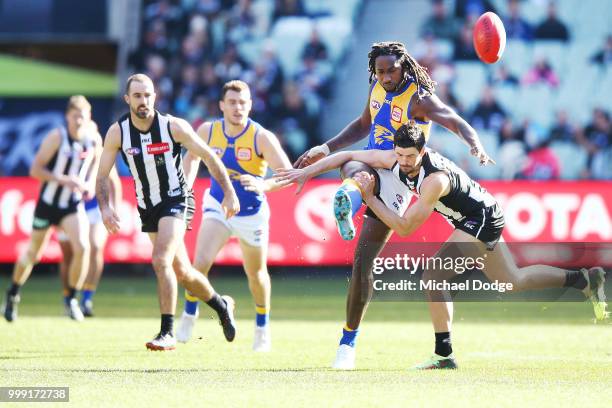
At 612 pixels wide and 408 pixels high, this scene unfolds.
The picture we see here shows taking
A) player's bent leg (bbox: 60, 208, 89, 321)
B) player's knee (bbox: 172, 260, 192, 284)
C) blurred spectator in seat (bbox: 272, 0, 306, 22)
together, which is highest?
blurred spectator in seat (bbox: 272, 0, 306, 22)

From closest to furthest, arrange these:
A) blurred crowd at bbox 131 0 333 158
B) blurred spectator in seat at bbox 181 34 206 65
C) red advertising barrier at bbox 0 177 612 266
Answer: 1. red advertising barrier at bbox 0 177 612 266
2. blurred crowd at bbox 131 0 333 158
3. blurred spectator in seat at bbox 181 34 206 65

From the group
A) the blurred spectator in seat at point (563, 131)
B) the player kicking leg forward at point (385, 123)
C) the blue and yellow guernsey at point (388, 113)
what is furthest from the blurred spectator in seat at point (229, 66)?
the player kicking leg forward at point (385, 123)

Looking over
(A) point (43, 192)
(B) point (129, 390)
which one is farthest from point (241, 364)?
(A) point (43, 192)

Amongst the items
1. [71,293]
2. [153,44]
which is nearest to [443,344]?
[71,293]

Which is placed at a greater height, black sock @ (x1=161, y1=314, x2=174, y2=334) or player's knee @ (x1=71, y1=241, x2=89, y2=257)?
black sock @ (x1=161, y1=314, x2=174, y2=334)

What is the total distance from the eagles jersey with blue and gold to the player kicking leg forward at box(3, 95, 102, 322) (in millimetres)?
3323

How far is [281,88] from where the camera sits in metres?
22.0

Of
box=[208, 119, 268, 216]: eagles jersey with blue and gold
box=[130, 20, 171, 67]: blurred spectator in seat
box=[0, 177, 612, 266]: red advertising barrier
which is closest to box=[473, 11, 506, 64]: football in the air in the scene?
box=[208, 119, 268, 216]: eagles jersey with blue and gold

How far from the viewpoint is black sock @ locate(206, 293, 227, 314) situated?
10211 millimetres

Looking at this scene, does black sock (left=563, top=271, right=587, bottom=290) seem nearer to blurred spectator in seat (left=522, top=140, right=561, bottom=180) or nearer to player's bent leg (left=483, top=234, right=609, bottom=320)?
player's bent leg (left=483, top=234, right=609, bottom=320)

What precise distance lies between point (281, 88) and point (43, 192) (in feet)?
29.5

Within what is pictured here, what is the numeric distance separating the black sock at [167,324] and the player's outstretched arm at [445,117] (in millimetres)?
2762

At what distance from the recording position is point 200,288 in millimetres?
10117

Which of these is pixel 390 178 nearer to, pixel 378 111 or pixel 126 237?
pixel 378 111
